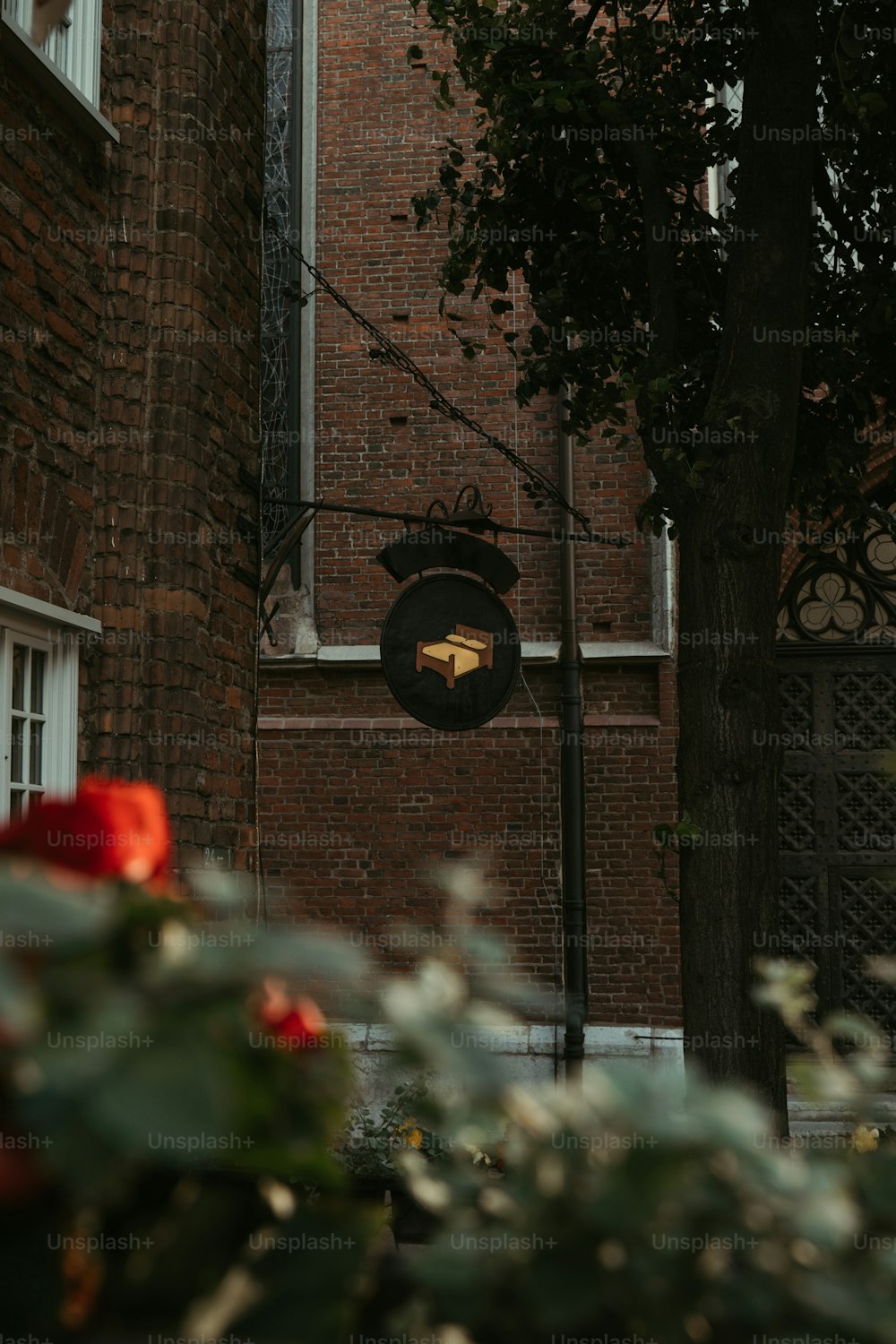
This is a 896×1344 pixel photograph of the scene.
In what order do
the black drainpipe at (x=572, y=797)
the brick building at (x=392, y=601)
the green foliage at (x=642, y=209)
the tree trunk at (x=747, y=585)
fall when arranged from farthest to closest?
1. the brick building at (x=392, y=601)
2. the black drainpipe at (x=572, y=797)
3. the green foliage at (x=642, y=209)
4. the tree trunk at (x=747, y=585)

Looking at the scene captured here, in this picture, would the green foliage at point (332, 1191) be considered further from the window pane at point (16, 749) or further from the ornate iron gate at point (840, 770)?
the ornate iron gate at point (840, 770)

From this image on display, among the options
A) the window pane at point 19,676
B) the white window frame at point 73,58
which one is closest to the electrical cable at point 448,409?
the white window frame at point 73,58

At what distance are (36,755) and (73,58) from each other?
2.70 metres

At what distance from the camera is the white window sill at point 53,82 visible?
462 cm

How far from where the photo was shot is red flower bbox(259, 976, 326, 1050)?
0.80 metres

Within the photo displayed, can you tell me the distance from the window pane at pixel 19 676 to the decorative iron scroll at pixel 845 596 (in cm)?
878

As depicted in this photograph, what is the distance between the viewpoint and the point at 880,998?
12047 millimetres

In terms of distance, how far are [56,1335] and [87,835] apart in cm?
29

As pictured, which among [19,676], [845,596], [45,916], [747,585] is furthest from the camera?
[845,596]

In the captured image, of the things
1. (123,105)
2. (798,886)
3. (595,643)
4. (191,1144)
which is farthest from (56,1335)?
(798,886)

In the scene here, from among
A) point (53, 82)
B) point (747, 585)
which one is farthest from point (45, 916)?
point (747, 585)

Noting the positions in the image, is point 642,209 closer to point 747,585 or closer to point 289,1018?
point 747,585

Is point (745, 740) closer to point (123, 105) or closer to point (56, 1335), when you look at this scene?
point (123, 105)

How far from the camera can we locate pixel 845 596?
12555 mm
